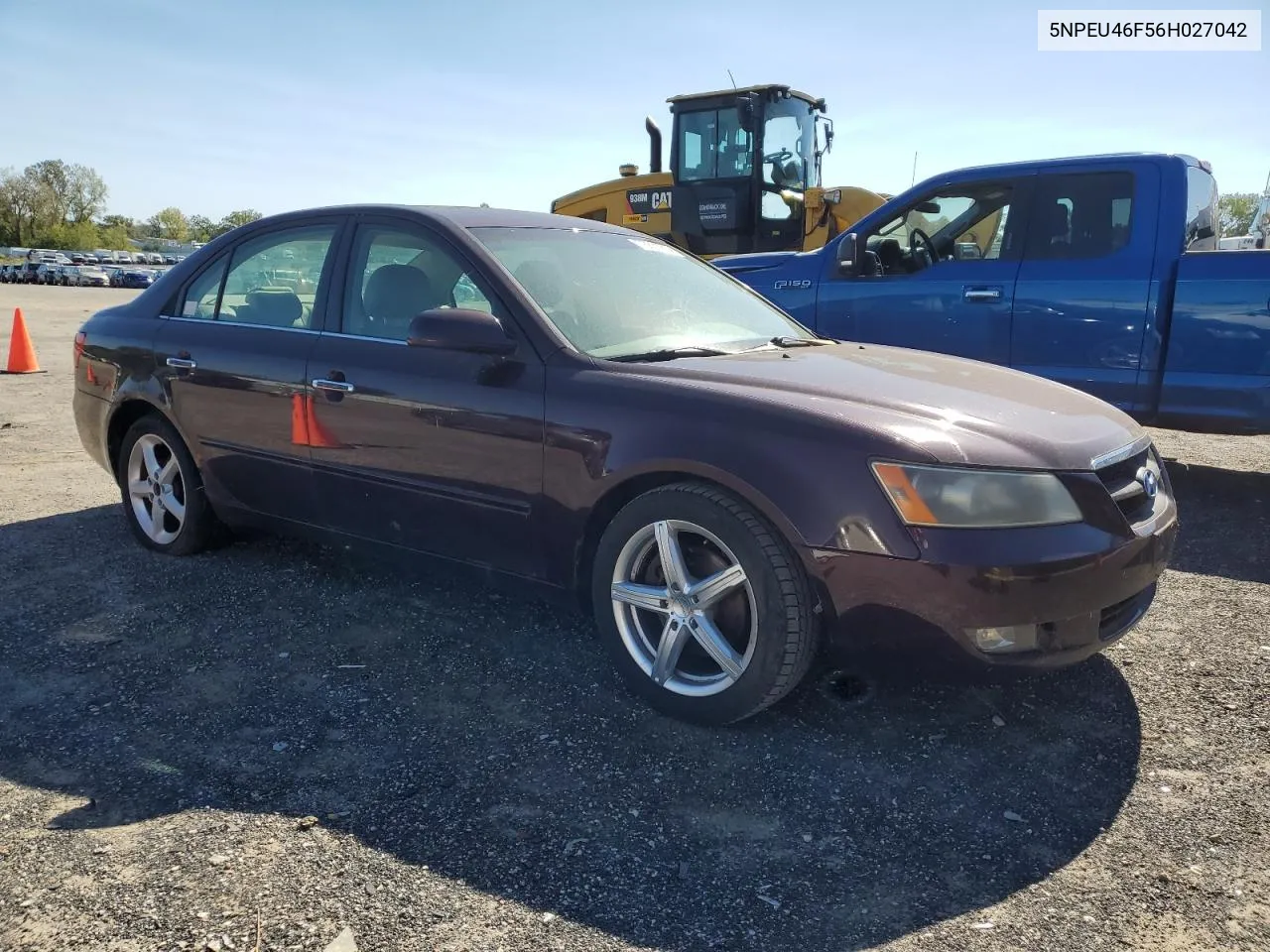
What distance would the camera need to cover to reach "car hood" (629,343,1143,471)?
271 centimetres

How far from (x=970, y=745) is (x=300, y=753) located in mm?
1927

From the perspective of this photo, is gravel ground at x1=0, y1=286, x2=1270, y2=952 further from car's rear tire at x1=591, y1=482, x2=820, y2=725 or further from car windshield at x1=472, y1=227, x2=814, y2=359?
car windshield at x1=472, y1=227, x2=814, y2=359

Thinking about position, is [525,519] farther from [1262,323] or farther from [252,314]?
[1262,323]

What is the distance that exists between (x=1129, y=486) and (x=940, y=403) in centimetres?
62

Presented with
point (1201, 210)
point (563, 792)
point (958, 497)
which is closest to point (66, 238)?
point (1201, 210)

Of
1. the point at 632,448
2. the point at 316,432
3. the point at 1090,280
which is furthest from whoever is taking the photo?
the point at 1090,280

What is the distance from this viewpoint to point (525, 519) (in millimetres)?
3297

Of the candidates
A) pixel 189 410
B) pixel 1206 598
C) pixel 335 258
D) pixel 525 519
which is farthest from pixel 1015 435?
pixel 189 410

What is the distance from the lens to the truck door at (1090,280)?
566 cm

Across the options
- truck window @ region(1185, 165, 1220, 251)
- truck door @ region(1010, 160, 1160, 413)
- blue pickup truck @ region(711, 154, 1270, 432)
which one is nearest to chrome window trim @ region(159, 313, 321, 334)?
blue pickup truck @ region(711, 154, 1270, 432)

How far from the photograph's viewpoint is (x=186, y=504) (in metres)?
4.46

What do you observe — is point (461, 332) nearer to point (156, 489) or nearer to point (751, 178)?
point (156, 489)

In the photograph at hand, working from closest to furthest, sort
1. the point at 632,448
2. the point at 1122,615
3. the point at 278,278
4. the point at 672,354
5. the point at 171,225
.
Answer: the point at 1122,615, the point at 632,448, the point at 672,354, the point at 278,278, the point at 171,225

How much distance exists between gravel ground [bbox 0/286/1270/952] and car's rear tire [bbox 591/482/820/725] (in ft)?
0.45
